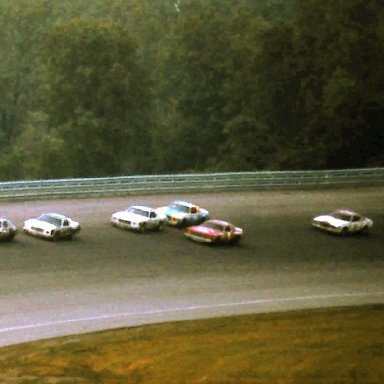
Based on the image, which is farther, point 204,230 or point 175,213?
point 175,213

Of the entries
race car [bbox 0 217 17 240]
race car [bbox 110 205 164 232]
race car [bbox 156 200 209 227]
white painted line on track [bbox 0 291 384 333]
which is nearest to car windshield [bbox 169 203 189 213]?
race car [bbox 156 200 209 227]

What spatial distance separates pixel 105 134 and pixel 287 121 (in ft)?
38.1

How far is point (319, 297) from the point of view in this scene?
2741cm

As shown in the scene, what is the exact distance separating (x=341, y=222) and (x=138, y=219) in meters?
8.44

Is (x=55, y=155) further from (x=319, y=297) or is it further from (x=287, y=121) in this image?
(x=319, y=297)

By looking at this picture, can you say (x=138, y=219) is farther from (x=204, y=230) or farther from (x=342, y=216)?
(x=342, y=216)

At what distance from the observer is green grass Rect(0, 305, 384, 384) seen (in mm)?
20281

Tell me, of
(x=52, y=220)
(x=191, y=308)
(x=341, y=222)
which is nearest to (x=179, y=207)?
(x=52, y=220)

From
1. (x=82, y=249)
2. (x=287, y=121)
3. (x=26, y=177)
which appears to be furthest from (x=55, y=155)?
(x=82, y=249)

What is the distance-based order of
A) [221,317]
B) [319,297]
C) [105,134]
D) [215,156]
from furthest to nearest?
[215,156], [105,134], [319,297], [221,317]

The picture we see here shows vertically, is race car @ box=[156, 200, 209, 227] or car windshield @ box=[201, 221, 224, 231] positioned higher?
car windshield @ box=[201, 221, 224, 231]

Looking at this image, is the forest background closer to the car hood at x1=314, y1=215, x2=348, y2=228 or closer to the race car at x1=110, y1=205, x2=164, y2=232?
the car hood at x1=314, y1=215, x2=348, y2=228

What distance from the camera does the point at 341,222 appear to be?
1362 inches

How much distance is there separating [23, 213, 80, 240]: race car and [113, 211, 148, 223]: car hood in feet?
7.47
